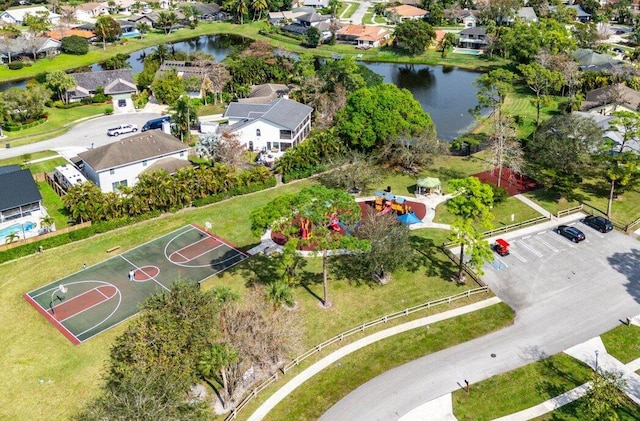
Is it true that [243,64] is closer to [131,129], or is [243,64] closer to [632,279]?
[131,129]

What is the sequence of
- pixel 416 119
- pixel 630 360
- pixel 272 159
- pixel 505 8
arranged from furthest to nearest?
1. pixel 505 8
2. pixel 272 159
3. pixel 416 119
4. pixel 630 360

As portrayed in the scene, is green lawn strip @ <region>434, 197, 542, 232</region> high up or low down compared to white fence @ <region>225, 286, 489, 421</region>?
up

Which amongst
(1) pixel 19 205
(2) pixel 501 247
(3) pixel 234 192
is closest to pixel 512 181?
(2) pixel 501 247

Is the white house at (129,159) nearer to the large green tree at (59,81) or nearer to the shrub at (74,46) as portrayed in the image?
the large green tree at (59,81)

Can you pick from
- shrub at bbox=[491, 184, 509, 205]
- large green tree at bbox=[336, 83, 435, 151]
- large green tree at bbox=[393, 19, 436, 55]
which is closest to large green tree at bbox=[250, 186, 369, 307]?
shrub at bbox=[491, 184, 509, 205]

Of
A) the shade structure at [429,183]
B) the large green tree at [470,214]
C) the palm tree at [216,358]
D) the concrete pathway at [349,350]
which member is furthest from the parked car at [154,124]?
the palm tree at [216,358]

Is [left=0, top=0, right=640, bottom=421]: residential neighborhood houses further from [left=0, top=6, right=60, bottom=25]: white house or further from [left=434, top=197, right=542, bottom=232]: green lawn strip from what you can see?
[left=0, top=6, right=60, bottom=25]: white house


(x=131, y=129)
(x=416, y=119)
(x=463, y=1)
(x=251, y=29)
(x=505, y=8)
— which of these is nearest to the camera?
(x=416, y=119)

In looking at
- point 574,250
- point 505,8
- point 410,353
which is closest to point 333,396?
point 410,353
